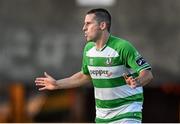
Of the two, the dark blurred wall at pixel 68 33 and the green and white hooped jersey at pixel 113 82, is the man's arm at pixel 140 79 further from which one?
the dark blurred wall at pixel 68 33

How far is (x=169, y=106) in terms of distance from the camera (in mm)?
19688

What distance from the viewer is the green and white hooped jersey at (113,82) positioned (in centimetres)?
813

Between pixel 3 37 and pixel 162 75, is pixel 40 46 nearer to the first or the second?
pixel 3 37

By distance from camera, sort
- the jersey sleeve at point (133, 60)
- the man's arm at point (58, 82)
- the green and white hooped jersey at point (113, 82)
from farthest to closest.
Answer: the man's arm at point (58, 82)
the green and white hooped jersey at point (113, 82)
the jersey sleeve at point (133, 60)

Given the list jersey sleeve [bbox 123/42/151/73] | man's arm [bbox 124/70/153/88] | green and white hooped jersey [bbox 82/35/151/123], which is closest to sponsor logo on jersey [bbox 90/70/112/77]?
green and white hooped jersey [bbox 82/35/151/123]

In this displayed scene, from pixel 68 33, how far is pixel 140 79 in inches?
327

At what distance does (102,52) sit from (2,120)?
9803mm

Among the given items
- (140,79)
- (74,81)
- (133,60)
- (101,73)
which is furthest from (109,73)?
(74,81)

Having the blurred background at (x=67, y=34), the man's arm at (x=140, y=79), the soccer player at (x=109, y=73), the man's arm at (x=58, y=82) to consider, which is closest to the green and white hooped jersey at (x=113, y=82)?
the soccer player at (x=109, y=73)

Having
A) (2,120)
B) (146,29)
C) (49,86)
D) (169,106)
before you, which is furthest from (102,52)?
(169,106)

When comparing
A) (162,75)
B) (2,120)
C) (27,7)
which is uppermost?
(27,7)

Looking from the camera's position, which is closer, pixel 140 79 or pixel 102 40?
pixel 140 79

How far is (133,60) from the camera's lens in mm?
7973

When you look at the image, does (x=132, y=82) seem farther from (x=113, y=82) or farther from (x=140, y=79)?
(x=113, y=82)
